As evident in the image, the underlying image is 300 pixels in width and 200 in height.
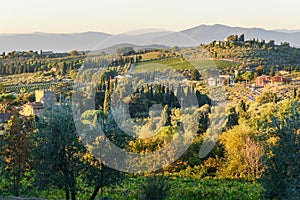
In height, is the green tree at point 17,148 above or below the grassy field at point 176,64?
below

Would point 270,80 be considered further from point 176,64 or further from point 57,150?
point 57,150

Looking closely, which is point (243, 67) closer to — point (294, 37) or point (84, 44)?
point (84, 44)

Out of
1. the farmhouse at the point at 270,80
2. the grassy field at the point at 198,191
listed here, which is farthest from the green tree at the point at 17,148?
the farmhouse at the point at 270,80

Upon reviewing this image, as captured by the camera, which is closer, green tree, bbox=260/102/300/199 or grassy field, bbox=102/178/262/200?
green tree, bbox=260/102/300/199

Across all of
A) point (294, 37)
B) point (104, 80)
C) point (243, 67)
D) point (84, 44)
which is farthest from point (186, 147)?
point (294, 37)

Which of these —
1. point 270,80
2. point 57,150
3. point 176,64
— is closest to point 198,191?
point 57,150

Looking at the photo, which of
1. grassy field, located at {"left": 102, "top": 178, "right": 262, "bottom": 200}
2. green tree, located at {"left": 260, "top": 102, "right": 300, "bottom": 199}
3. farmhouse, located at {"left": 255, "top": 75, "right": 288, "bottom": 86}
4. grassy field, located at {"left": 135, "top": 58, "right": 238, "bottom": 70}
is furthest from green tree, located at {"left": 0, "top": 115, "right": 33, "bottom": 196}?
farmhouse, located at {"left": 255, "top": 75, "right": 288, "bottom": 86}

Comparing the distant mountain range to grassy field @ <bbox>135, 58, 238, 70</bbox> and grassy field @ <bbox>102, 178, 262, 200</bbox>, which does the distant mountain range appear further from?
grassy field @ <bbox>102, 178, 262, 200</bbox>

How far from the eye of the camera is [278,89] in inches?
1507

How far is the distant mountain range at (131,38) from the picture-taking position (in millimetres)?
26105

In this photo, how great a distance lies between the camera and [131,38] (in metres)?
29.2

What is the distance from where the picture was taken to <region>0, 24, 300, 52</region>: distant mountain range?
85.6 feet

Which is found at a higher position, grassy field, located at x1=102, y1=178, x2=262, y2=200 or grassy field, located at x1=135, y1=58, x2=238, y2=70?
grassy field, located at x1=135, y1=58, x2=238, y2=70

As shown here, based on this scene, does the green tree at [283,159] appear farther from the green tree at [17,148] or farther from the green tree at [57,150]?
the green tree at [17,148]
